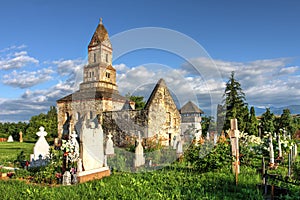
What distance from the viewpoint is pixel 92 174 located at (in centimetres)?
848

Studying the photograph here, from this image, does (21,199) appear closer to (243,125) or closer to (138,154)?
(138,154)

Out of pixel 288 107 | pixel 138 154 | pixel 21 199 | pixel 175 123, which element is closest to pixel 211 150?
pixel 138 154

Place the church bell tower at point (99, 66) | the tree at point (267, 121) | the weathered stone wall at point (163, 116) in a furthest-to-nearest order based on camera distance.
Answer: the tree at point (267, 121)
the church bell tower at point (99, 66)
the weathered stone wall at point (163, 116)

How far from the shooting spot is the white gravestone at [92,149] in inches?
346

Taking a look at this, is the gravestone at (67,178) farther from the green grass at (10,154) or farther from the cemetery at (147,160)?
the green grass at (10,154)

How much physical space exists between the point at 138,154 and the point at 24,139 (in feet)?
106

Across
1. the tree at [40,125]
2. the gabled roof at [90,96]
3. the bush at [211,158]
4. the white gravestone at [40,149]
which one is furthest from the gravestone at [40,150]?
the tree at [40,125]

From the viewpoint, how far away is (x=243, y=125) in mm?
27250

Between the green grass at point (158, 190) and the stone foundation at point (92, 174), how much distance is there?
716mm

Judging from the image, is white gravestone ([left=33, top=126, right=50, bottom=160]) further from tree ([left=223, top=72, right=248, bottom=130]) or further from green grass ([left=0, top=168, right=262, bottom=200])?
tree ([left=223, top=72, right=248, bottom=130])

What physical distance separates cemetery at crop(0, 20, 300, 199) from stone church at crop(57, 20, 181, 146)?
3.2 inches

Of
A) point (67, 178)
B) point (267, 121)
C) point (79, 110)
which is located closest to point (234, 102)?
point (267, 121)

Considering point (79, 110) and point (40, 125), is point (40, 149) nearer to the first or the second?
point (79, 110)

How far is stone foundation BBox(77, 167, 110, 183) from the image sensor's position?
7.98 m
